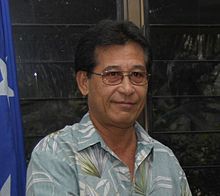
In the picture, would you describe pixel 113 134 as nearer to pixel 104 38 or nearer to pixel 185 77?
pixel 104 38

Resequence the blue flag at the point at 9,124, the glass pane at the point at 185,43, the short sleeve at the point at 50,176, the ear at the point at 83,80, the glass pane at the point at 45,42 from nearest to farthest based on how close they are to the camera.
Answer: the short sleeve at the point at 50,176 → the ear at the point at 83,80 → the blue flag at the point at 9,124 → the glass pane at the point at 45,42 → the glass pane at the point at 185,43

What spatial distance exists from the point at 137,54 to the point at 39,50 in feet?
3.67

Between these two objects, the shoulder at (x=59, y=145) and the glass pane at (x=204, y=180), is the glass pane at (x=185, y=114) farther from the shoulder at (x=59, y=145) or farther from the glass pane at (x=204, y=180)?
the shoulder at (x=59, y=145)

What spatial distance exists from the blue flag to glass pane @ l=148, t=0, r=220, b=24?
2.74 ft

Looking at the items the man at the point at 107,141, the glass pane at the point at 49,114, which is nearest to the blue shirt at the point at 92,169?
the man at the point at 107,141

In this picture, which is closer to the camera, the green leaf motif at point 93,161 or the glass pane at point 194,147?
the green leaf motif at point 93,161

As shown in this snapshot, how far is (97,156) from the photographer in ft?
3.65

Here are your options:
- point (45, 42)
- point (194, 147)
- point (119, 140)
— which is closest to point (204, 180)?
point (194, 147)

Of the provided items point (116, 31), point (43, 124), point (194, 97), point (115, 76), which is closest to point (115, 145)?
point (115, 76)

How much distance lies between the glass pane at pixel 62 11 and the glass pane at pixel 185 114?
557 millimetres

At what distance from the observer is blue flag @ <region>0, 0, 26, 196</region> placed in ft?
5.61

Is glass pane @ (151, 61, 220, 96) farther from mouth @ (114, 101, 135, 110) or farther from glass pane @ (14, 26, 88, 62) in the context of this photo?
mouth @ (114, 101, 135, 110)

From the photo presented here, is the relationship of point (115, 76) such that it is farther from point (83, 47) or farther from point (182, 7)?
point (182, 7)

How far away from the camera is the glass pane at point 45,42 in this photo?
212 cm
